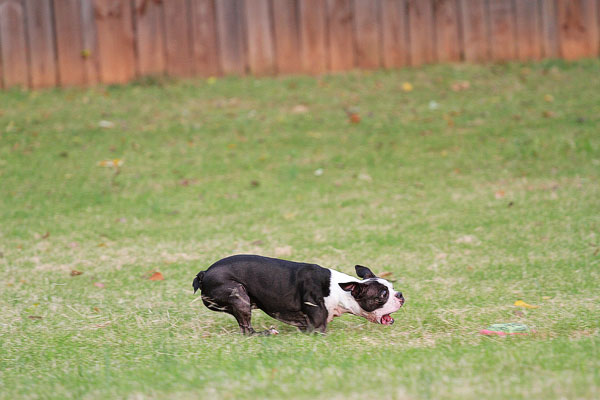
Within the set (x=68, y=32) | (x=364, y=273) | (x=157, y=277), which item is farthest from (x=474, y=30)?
(x=364, y=273)

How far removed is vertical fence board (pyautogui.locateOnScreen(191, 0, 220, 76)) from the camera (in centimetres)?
1264

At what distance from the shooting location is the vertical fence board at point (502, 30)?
12812 mm

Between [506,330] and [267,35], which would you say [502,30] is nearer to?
[267,35]

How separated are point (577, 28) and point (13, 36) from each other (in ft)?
32.2

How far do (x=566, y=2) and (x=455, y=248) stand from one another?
7.48 metres

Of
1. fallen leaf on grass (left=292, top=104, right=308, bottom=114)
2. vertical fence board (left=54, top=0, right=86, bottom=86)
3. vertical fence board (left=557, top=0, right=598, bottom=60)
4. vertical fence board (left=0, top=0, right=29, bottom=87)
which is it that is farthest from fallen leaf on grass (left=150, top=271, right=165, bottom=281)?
vertical fence board (left=557, top=0, right=598, bottom=60)

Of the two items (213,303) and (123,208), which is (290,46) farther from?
(213,303)

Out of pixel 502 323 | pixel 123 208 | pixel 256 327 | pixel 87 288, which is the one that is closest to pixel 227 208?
pixel 123 208

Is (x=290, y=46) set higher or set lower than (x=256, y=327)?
higher

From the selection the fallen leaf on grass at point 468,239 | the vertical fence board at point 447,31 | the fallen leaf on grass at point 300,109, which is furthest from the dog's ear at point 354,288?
the vertical fence board at point 447,31

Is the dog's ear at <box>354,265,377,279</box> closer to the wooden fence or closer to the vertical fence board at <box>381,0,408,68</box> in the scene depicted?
the wooden fence

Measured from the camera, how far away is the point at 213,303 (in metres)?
4.86

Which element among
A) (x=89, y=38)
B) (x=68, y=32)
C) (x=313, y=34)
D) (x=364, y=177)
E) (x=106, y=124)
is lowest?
(x=364, y=177)

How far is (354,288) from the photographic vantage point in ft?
15.8
